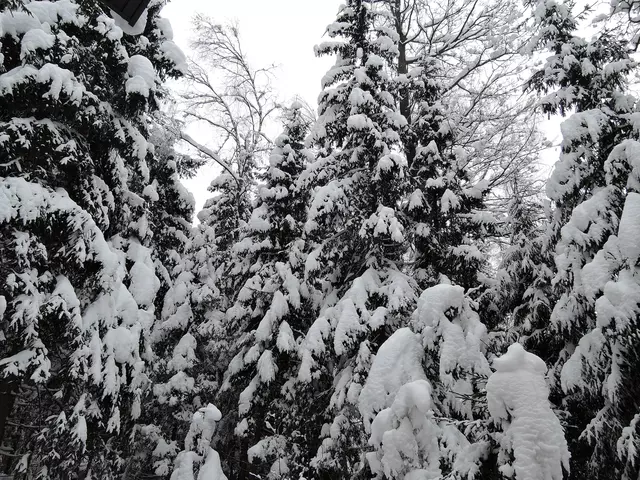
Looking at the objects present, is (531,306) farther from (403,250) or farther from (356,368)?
(356,368)

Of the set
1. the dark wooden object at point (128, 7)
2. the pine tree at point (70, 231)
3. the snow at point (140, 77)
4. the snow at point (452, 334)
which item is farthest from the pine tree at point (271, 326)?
the dark wooden object at point (128, 7)

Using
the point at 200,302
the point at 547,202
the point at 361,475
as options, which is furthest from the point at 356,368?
the point at 200,302

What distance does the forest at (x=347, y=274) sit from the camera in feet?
14.6

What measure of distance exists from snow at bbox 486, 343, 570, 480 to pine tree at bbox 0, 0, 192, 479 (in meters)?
6.42

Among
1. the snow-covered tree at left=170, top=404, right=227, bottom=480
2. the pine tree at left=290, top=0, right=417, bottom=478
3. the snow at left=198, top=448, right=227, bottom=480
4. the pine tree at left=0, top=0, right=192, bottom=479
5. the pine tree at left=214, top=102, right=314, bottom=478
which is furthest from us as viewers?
the pine tree at left=214, top=102, right=314, bottom=478

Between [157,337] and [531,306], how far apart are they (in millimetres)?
10632

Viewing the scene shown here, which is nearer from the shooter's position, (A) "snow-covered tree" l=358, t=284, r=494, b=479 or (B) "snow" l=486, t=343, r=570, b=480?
(B) "snow" l=486, t=343, r=570, b=480

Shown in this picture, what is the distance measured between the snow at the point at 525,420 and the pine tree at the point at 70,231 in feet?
21.1

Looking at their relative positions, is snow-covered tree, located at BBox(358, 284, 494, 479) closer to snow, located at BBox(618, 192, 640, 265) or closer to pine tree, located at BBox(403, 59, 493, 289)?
snow, located at BBox(618, 192, 640, 265)

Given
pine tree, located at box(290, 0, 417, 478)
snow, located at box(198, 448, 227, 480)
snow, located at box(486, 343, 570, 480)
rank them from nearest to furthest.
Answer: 1. snow, located at box(486, 343, 570, 480)
2. snow, located at box(198, 448, 227, 480)
3. pine tree, located at box(290, 0, 417, 478)

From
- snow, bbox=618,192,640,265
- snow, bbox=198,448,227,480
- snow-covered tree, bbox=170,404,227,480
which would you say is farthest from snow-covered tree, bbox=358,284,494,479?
snow, bbox=198,448,227,480

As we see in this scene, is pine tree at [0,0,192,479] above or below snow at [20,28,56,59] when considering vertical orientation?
below

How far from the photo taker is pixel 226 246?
52.1ft

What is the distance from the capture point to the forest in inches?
175
